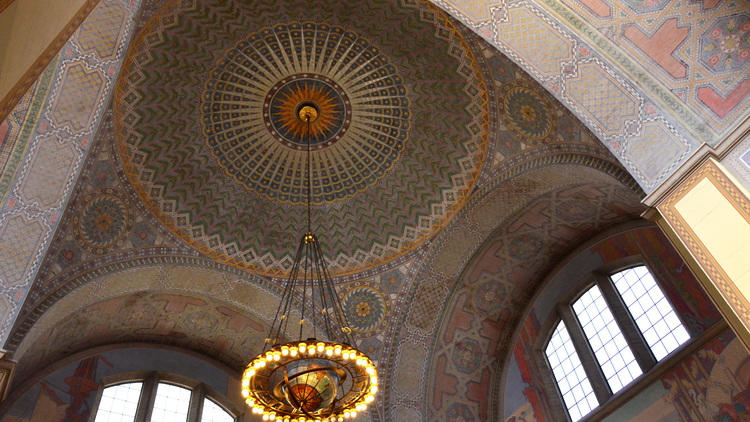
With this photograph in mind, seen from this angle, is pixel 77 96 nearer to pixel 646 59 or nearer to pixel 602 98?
pixel 602 98

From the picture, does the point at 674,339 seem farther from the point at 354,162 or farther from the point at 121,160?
the point at 121,160

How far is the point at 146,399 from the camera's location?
10.6 metres

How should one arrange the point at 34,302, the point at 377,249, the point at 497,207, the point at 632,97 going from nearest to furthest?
the point at 632,97, the point at 34,302, the point at 497,207, the point at 377,249

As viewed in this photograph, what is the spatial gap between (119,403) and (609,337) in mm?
8068

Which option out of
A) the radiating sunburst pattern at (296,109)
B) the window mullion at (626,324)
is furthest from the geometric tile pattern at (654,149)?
the radiating sunburst pattern at (296,109)

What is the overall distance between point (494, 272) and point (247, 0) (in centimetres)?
610

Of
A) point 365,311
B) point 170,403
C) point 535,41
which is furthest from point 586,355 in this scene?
point 170,403

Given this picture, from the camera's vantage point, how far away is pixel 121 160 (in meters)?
9.54

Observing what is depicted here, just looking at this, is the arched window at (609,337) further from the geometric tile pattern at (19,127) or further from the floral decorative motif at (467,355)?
the geometric tile pattern at (19,127)

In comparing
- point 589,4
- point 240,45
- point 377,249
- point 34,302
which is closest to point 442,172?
point 377,249

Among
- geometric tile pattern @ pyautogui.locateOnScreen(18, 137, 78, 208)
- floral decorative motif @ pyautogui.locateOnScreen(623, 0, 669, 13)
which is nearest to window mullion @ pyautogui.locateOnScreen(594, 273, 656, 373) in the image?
floral decorative motif @ pyautogui.locateOnScreen(623, 0, 669, 13)

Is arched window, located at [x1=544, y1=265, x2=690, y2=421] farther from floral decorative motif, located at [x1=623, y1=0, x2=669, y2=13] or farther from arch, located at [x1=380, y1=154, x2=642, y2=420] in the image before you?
floral decorative motif, located at [x1=623, y1=0, x2=669, y2=13]

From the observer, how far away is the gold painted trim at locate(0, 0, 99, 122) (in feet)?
13.5

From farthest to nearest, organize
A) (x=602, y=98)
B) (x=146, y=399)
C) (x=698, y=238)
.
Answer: (x=146, y=399) → (x=602, y=98) → (x=698, y=238)
